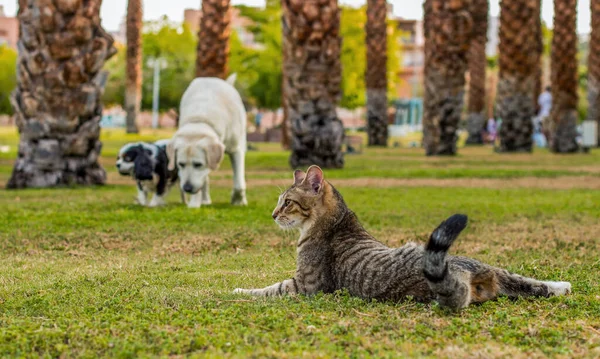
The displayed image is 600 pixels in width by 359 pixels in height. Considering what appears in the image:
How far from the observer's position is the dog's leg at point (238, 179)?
40.4 feet

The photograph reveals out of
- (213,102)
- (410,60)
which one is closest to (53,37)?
(213,102)

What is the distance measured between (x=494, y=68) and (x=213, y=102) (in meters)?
65.9

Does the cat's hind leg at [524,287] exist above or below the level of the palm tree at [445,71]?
below

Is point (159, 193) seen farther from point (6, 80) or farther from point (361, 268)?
point (6, 80)

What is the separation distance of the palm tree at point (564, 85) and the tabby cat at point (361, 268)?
23879 mm

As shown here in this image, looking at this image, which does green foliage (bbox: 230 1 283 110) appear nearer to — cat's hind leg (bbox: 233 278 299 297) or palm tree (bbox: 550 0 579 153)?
palm tree (bbox: 550 0 579 153)

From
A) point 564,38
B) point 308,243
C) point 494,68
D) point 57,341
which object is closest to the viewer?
point 57,341

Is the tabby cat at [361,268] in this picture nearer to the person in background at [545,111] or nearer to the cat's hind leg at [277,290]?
the cat's hind leg at [277,290]

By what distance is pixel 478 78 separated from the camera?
38406 millimetres

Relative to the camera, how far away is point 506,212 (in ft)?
39.6

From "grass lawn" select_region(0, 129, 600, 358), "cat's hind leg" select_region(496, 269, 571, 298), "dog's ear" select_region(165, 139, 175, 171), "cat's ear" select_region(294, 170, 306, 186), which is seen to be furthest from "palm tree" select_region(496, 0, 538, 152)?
"cat's hind leg" select_region(496, 269, 571, 298)

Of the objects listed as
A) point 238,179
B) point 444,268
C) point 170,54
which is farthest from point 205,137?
point 170,54

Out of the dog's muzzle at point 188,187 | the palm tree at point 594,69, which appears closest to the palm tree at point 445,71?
the palm tree at point 594,69

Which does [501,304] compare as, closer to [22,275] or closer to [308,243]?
[308,243]
